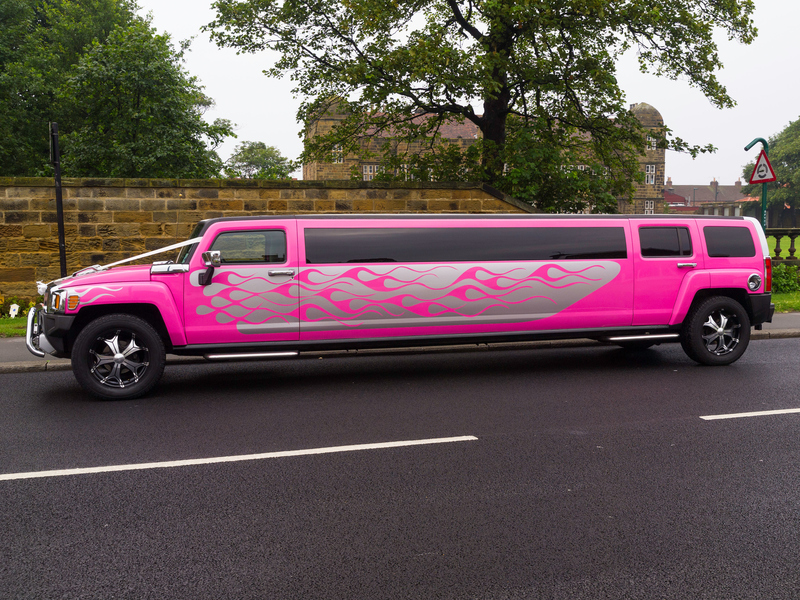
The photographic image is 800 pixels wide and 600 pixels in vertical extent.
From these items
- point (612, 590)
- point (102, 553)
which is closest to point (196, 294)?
point (102, 553)

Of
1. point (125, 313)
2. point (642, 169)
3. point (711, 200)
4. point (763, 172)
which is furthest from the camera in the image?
point (711, 200)

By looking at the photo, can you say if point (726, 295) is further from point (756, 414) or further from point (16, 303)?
point (16, 303)

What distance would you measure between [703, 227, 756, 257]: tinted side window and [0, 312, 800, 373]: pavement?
2286 millimetres

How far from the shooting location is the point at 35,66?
92.7 feet

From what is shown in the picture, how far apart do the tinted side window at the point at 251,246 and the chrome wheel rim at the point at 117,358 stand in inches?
49.1

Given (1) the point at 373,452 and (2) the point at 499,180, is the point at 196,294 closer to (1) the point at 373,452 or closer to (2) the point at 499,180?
(1) the point at 373,452

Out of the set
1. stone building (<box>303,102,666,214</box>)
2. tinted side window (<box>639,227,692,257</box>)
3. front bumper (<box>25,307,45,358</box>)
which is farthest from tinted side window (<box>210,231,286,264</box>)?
stone building (<box>303,102,666,214</box>)

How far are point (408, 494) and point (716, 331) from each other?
19.5 ft

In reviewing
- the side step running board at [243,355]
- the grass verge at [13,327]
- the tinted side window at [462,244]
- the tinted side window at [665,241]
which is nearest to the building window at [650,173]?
the tinted side window at [665,241]

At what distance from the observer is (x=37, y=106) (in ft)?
94.3

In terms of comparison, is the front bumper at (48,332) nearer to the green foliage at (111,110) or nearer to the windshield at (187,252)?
the windshield at (187,252)

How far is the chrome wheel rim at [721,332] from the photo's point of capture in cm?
853

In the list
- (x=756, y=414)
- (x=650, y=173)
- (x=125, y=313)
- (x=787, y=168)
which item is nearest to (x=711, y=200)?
(x=787, y=168)

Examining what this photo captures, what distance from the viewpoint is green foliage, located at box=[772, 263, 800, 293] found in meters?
16.6
